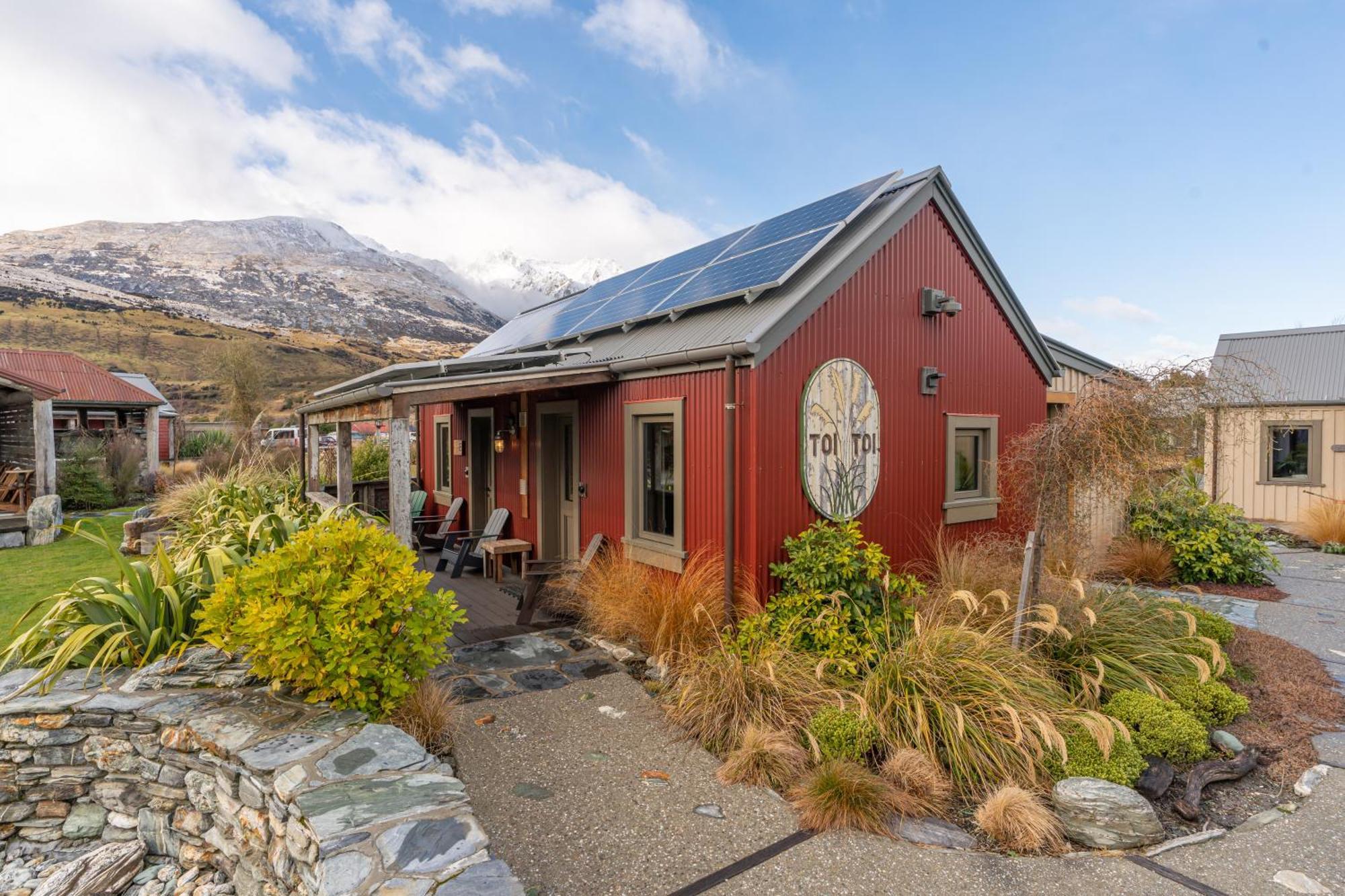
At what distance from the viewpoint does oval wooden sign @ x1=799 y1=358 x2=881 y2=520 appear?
5984 millimetres

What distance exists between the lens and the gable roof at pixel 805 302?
579cm

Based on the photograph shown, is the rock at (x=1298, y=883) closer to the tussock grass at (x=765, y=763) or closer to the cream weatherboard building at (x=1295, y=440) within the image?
the tussock grass at (x=765, y=763)

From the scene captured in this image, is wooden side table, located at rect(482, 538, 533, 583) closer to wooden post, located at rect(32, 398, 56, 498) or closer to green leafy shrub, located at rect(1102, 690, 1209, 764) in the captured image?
green leafy shrub, located at rect(1102, 690, 1209, 764)

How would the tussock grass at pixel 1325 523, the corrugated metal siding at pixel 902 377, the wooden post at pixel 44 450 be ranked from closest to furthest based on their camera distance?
1. the corrugated metal siding at pixel 902 377
2. the tussock grass at pixel 1325 523
3. the wooden post at pixel 44 450

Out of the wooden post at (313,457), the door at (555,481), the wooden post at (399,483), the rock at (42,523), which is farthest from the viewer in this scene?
the wooden post at (313,457)

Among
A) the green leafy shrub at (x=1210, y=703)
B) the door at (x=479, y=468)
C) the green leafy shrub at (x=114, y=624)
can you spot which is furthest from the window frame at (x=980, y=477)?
the green leafy shrub at (x=114, y=624)

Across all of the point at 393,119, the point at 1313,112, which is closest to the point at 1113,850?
the point at 1313,112

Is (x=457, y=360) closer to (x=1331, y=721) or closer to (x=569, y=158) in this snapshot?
(x=1331, y=721)

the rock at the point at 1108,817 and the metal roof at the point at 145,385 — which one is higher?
the metal roof at the point at 145,385

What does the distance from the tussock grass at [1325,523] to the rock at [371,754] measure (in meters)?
15.3

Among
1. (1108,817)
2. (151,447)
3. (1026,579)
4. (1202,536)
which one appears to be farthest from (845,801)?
(151,447)

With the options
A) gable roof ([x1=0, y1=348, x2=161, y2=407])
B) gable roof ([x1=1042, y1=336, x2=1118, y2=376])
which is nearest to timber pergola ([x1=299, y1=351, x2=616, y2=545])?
gable roof ([x1=1042, y1=336, x2=1118, y2=376])

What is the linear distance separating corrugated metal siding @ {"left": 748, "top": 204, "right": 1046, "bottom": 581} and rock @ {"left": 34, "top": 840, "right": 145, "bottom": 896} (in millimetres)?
4590

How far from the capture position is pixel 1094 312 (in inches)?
1890
